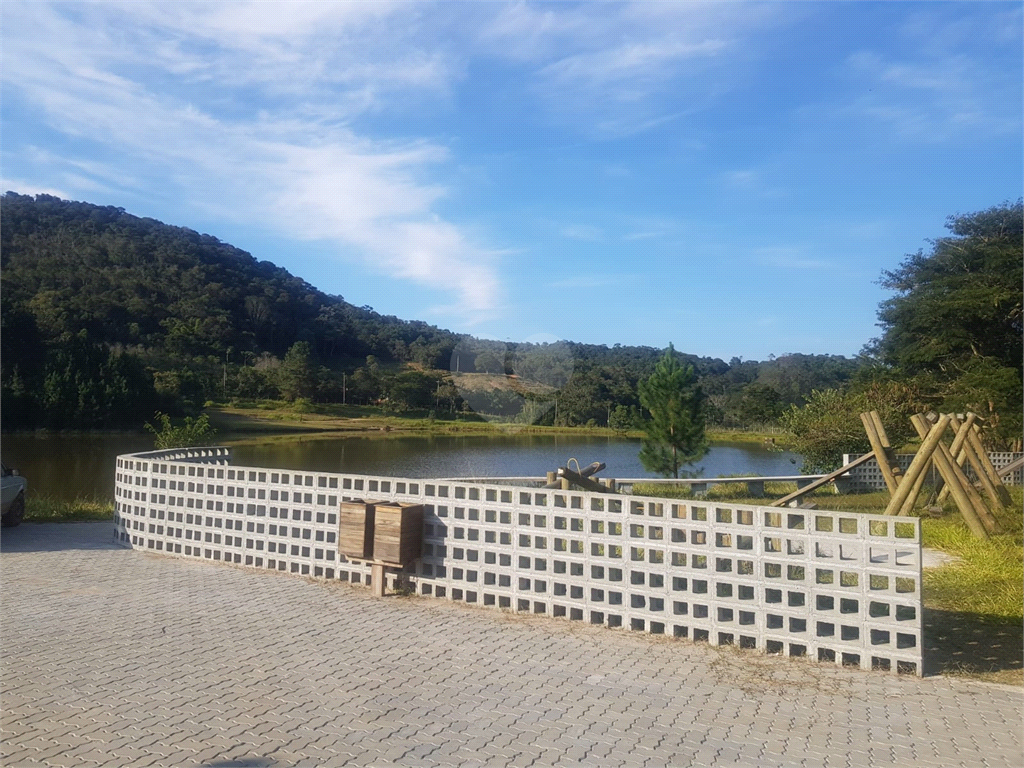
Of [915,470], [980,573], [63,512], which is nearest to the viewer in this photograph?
[980,573]

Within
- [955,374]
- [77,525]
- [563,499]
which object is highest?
[955,374]

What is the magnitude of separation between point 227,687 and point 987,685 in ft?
14.1

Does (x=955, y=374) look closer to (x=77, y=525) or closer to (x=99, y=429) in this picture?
(x=77, y=525)

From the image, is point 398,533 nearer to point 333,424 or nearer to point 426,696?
point 426,696

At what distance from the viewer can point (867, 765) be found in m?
3.16

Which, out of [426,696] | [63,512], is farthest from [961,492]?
[63,512]

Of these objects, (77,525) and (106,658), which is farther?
(77,525)

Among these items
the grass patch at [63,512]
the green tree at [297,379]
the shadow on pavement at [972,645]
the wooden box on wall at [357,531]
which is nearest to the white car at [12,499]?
the grass patch at [63,512]

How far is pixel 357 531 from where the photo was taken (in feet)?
19.8

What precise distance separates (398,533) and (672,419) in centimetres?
1646

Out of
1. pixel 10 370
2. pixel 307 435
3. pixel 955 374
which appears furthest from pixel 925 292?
pixel 10 370

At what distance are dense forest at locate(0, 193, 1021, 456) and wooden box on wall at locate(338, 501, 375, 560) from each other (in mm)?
17686

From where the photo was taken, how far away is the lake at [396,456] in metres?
22.1

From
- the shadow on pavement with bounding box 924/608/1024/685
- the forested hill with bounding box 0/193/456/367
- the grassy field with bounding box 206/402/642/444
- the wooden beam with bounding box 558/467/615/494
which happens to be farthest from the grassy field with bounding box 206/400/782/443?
the shadow on pavement with bounding box 924/608/1024/685
